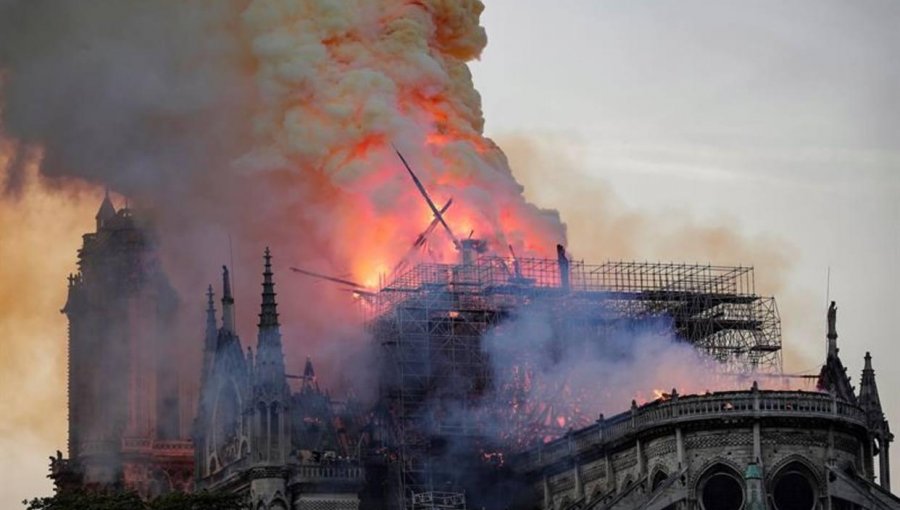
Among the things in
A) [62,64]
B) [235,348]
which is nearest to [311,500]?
[235,348]

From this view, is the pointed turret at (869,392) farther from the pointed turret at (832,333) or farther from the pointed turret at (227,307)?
the pointed turret at (227,307)

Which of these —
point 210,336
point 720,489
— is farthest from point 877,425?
point 210,336

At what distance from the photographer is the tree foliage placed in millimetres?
138375

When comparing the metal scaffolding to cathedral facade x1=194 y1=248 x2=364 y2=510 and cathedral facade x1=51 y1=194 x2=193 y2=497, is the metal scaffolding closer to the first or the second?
cathedral facade x1=194 y1=248 x2=364 y2=510

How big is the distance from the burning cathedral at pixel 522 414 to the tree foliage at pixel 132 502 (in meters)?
5.02

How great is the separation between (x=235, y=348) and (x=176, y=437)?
2730 centimetres

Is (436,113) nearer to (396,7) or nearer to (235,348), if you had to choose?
(396,7)

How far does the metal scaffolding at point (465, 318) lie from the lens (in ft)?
492

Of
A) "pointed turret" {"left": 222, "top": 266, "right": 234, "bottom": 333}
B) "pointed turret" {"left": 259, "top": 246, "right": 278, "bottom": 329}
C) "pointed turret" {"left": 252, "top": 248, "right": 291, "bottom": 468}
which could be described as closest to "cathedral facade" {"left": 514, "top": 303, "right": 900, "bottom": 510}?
"pointed turret" {"left": 252, "top": 248, "right": 291, "bottom": 468}

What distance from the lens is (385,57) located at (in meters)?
161

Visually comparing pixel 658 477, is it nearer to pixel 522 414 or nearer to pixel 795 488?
pixel 795 488

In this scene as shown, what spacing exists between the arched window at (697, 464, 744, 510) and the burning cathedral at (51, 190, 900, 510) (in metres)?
0.09

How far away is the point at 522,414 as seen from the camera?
151500mm

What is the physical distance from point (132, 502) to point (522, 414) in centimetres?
2323
